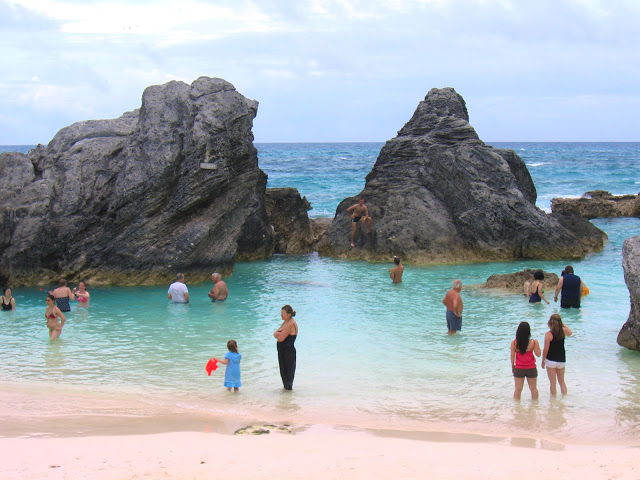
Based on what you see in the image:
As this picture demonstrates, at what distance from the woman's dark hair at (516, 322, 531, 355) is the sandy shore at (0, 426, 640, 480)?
1.74 metres

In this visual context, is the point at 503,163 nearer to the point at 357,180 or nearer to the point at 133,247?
the point at 133,247

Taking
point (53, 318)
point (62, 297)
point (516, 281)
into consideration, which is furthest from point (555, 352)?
point (62, 297)

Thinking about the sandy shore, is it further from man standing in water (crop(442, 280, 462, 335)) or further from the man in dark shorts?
the man in dark shorts

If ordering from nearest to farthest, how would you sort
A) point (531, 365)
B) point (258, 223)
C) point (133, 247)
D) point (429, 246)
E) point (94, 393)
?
point (531, 365)
point (94, 393)
point (133, 247)
point (429, 246)
point (258, 223)

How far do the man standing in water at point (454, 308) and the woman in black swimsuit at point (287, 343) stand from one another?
4844 millimetres

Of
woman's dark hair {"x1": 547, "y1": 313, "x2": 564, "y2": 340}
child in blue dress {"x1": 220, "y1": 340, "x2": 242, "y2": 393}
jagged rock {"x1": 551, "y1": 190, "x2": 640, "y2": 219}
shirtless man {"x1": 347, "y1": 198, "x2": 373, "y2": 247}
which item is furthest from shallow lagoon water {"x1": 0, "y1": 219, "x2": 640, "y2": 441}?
jagged rock {"x1": 551, "y1": 190, "x2": 640, "y2": 219}

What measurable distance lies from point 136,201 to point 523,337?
1405cm

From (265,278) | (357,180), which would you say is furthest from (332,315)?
(357,180)

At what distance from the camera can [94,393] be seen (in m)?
12.2

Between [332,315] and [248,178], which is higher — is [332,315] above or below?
below

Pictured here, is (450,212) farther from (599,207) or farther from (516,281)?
(599,207)

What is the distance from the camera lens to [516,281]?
20578 mm

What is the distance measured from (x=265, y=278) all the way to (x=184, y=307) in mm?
5025

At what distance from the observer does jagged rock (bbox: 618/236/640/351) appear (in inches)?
551
